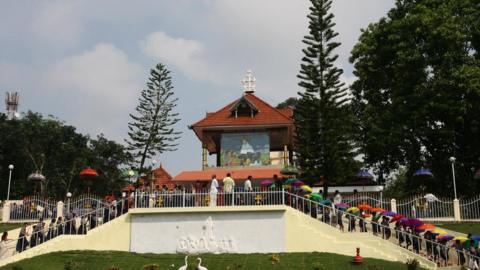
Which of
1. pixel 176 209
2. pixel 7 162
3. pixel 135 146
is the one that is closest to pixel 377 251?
pixel 176 209

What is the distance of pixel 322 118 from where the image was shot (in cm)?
2398

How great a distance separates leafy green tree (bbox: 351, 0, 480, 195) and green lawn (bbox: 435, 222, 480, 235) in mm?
5797

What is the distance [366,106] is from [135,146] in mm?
13000

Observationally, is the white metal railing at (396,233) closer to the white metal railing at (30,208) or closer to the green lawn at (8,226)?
the white metal railing at (30,208)

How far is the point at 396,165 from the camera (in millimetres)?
29672

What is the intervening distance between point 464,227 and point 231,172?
10.4m

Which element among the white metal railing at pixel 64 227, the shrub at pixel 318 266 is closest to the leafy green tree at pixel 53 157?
the white metal railing at pixel 64 227

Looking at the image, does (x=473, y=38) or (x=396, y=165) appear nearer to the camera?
(x=473, y=38)

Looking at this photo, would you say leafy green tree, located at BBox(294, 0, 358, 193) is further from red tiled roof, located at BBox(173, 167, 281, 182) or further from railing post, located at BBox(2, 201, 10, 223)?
railing post, located at BBox(2, 201, 10, 223)

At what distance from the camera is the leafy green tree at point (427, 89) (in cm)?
2544

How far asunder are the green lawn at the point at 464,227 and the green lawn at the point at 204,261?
5.06 metres

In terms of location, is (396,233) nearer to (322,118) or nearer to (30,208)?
(322,118)

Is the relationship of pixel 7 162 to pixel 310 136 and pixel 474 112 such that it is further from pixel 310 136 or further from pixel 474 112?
pixel 474 112

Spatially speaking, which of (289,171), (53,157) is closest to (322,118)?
(289,171)
